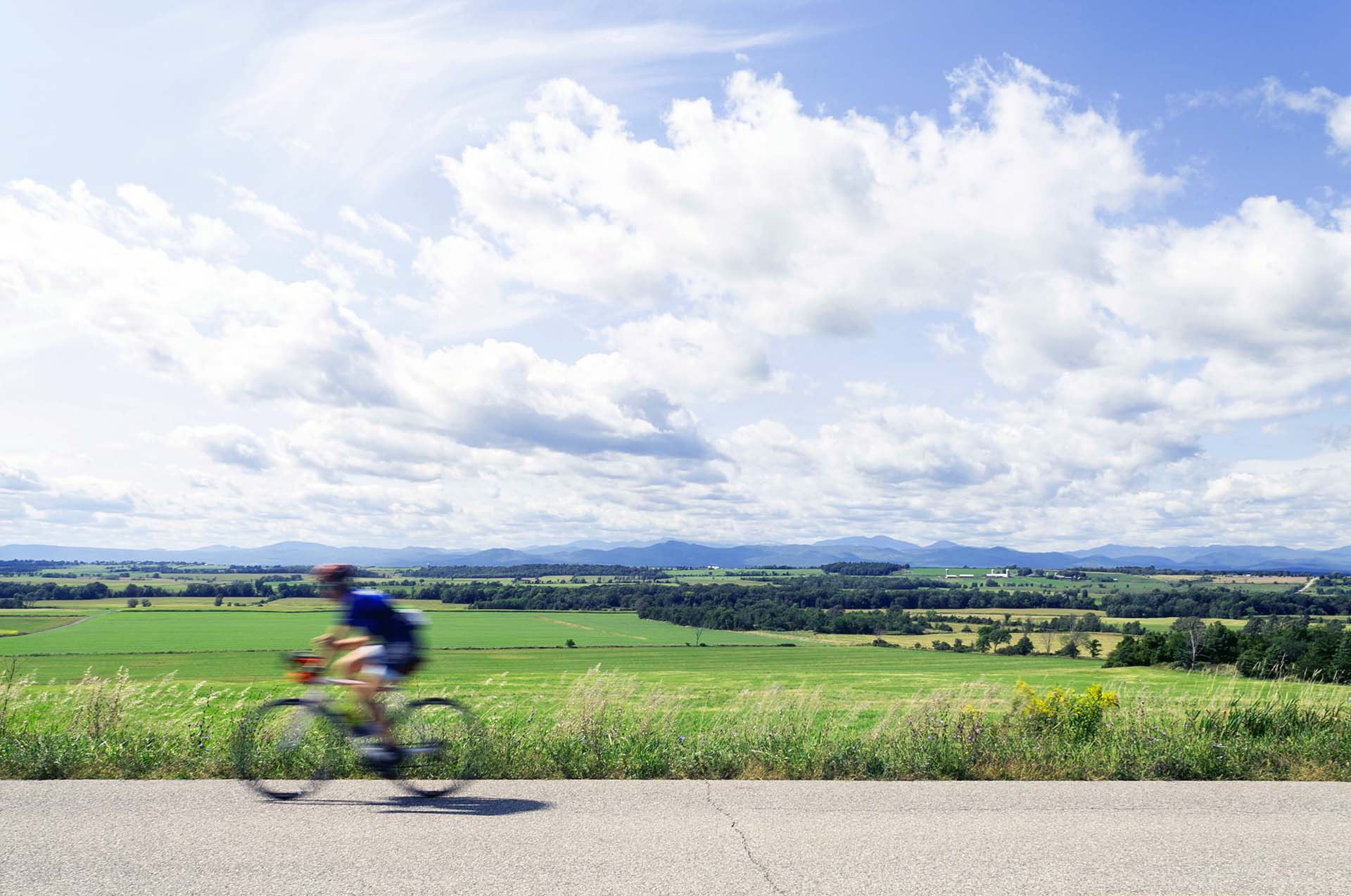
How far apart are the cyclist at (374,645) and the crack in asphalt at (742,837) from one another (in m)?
2.96

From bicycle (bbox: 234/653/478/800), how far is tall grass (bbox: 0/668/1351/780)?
220 mm

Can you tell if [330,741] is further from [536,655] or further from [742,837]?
[536,655]

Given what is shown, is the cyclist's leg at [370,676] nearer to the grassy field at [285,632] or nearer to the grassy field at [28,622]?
the grassy field at [285,632]

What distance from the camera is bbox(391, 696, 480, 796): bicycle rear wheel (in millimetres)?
8312

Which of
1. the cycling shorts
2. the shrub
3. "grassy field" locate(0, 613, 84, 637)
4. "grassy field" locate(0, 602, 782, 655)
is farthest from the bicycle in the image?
"grassy field" locate(0, 613, 84, 637)

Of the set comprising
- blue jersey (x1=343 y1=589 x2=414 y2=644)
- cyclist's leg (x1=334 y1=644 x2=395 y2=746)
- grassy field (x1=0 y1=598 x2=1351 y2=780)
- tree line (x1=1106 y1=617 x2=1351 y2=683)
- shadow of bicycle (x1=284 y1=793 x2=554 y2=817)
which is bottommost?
tree line (x1=1106 y1=617 x2=1351 y2=683)

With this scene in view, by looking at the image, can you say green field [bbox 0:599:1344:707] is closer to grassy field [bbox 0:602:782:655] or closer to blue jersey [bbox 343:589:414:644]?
grassy field [bbox 0:602:782:655]

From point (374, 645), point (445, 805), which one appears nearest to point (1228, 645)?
point (445, 805)

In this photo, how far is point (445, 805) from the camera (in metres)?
7.65

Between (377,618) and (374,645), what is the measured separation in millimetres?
258

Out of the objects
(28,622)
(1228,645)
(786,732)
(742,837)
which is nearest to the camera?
(742,837)

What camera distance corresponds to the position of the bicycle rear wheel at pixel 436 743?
831 centimetres

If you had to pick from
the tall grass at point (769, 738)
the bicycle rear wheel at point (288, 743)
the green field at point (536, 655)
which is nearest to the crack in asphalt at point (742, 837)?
the tall grass at point (769, 738)

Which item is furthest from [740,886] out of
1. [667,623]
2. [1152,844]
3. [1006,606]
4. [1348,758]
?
[1006,606]
